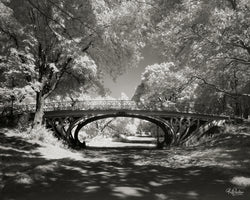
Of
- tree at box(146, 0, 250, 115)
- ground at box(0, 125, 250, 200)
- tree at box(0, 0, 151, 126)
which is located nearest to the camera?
ground at box(0, 125, 250, 200)

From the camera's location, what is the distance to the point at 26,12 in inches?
744

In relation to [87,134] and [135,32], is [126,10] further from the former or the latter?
[87,134]

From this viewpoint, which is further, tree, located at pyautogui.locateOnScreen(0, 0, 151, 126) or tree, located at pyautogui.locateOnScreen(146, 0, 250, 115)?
tree, located at pyautogui.locateOnScreen(0, 0, 151, 126)

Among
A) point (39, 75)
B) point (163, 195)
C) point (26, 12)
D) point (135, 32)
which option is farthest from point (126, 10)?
point (163, 195)

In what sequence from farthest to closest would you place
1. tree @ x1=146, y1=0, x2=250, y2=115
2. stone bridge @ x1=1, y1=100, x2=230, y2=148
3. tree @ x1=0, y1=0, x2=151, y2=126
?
stone bridge @ x1=1, y1=100, x2=230, y2=148 → tree @ x1=0, y1=0, x2=151, y2=126 → tree @ x1=146, y1=0, x2=250, y2=115

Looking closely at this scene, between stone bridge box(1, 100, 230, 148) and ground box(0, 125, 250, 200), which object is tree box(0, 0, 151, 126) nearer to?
ground box(0, 125, 250, 200)
